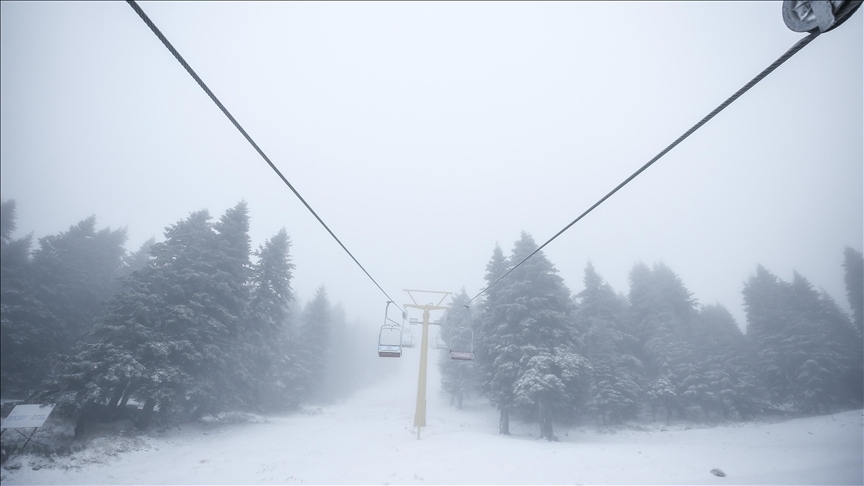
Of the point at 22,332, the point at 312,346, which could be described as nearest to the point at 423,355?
the point at 312,346

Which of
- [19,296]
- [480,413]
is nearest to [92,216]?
[19,296]

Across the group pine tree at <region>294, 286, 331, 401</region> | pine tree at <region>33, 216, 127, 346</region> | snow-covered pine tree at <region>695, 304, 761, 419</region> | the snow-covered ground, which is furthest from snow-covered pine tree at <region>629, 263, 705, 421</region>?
pine tree at <region>33, 216, 127, 346</region>

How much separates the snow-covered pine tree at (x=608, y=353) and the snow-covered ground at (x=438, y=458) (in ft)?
8.61

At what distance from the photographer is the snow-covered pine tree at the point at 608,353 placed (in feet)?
84.7

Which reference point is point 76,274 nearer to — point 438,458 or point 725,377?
point 438,458

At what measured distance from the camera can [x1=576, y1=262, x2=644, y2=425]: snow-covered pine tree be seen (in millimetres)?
25812

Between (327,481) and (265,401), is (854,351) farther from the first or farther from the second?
(265,401)

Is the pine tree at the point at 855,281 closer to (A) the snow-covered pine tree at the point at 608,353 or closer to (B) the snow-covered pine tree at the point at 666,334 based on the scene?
(B) the snow-covered pine tree at the point at 666,334

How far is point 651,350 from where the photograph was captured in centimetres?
3034

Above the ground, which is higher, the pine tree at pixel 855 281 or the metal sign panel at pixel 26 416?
the pine tree at pixel 855 281

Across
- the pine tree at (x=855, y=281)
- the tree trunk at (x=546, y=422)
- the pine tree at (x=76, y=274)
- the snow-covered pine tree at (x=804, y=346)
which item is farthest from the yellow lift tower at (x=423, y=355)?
the pine tree at (x=855, y=281)

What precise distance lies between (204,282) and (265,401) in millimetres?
17674

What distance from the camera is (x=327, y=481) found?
489 inches

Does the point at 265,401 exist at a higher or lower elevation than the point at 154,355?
lower
